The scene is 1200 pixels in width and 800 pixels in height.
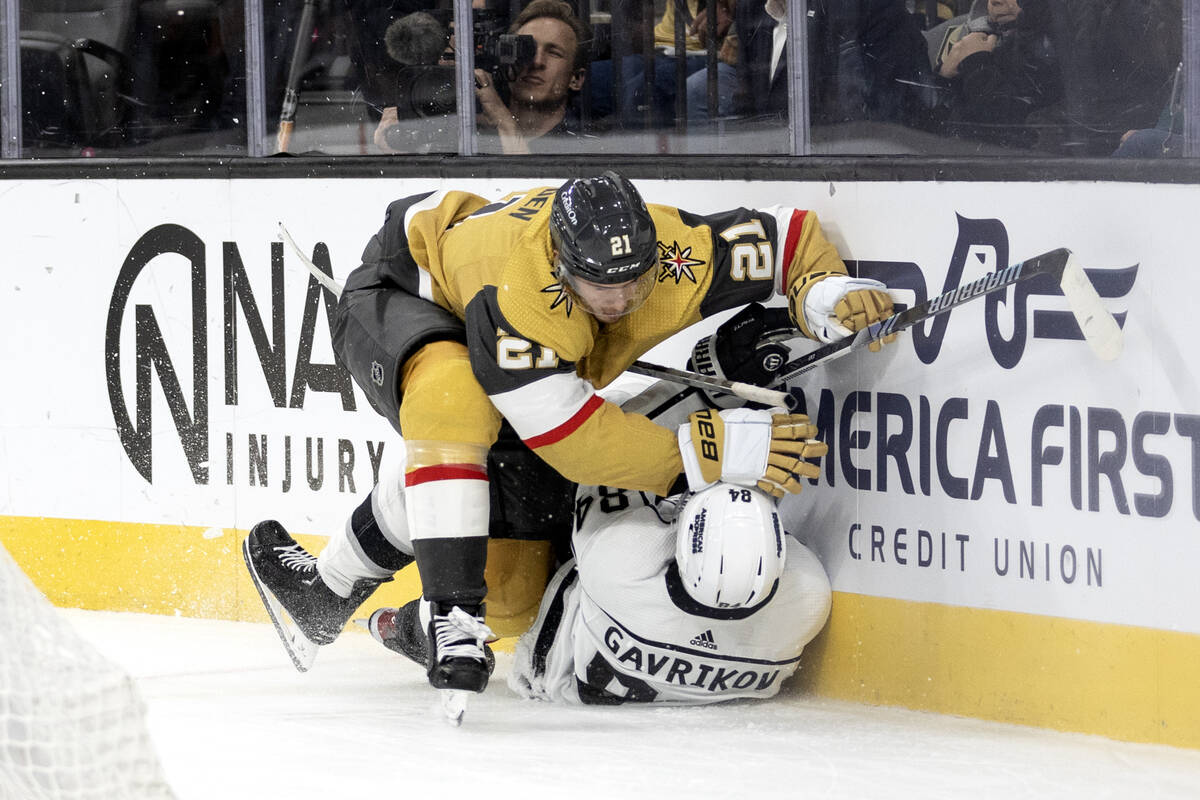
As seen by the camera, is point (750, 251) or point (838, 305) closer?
point (838, 305)

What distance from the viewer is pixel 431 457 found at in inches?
119

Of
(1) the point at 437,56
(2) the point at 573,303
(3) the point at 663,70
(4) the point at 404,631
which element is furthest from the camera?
(1) the point at 437,56

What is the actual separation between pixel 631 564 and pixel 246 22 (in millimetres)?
1807

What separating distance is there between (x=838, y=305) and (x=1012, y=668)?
703mm

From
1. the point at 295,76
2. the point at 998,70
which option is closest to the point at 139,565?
the point at 295,76

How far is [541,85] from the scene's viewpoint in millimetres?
3666

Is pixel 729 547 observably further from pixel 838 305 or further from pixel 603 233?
pixel 603 233

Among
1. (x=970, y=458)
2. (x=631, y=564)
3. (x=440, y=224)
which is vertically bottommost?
(x=631, y=564)

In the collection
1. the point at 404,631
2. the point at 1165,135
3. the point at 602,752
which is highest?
the point at 1165,135

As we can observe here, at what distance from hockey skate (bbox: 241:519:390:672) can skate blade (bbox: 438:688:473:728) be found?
0.54 m

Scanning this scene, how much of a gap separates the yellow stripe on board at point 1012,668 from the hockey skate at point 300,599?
3.24 feet

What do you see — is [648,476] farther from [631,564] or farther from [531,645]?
[531,645]

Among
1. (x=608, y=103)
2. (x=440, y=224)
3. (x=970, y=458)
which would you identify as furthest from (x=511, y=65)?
(x=970, y=458)

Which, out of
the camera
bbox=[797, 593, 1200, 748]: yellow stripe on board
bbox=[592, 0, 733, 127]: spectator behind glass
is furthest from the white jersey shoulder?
the camera
